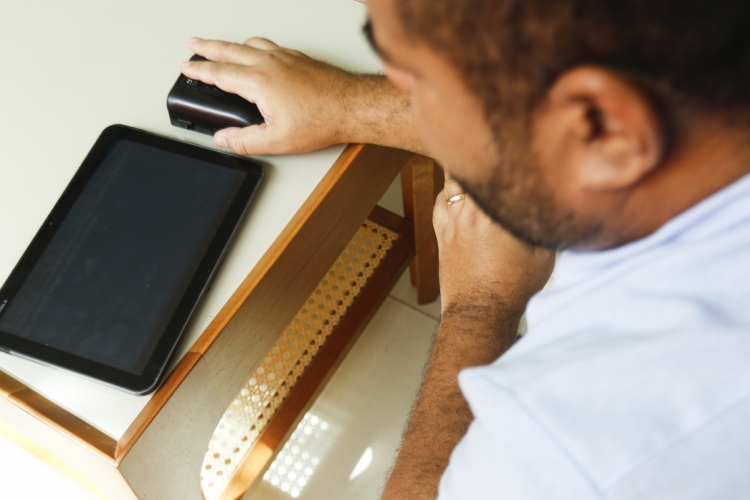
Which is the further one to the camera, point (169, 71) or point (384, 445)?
point (384, 445)

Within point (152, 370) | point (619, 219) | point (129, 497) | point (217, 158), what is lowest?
point (129, 497)

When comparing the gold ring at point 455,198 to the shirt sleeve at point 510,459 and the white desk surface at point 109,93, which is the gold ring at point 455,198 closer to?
the white desk surface at point 109,93

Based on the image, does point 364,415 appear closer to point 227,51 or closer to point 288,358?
point 288,358

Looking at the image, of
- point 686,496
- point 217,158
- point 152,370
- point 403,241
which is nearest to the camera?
point 686,496

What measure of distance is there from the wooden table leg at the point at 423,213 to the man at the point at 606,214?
0.52m

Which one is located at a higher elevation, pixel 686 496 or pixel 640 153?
pixel 640 153

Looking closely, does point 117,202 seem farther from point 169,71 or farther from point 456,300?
point 456,300

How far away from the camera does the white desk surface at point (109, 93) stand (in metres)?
0.64

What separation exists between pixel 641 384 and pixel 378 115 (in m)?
0.47

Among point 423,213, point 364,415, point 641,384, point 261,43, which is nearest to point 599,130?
point 641,384

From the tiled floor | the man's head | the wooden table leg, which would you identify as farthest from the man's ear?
the tiled floor

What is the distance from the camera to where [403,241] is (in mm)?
1166

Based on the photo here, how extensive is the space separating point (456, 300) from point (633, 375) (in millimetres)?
349

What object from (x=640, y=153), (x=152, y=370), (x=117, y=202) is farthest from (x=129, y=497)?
(x=640, y=153)
